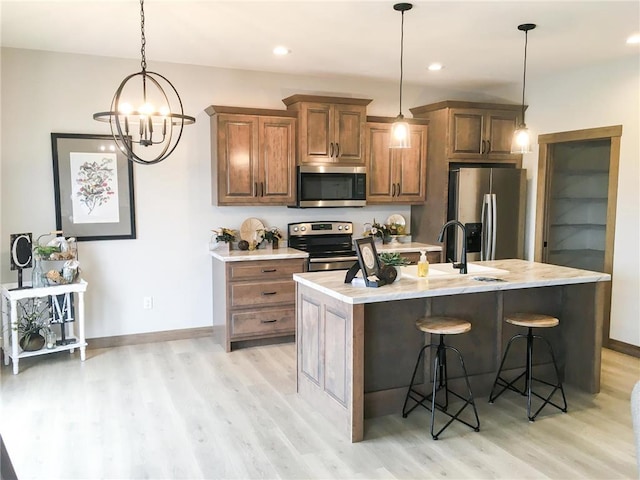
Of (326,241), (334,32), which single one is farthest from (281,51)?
(326,241)

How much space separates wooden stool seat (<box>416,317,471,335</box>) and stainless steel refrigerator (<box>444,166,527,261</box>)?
227 centimetres

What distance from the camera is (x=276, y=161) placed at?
5066 mm

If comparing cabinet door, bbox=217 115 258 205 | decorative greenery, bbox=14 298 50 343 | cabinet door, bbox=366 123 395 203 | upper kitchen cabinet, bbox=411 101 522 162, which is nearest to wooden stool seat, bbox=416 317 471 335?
cabinet door, bbox=217 115 258 205

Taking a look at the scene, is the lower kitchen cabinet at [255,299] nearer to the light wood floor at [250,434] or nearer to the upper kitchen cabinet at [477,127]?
the light wood floor at [250,434]

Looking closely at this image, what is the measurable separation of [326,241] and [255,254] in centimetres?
97

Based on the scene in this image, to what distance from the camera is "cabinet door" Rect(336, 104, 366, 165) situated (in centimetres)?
518

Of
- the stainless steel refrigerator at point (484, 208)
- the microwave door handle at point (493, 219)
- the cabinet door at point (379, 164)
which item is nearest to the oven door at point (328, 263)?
the cabinet door at point (379, 164)

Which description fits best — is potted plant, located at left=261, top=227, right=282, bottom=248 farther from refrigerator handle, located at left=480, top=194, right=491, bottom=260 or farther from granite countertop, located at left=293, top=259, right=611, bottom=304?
refrigerator handle, located at left=480, top=194, right=491, bottom=260

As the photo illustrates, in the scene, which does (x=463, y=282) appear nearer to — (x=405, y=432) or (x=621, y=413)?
(x=405, y=432)

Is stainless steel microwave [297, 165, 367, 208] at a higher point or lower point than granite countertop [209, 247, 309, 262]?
higher

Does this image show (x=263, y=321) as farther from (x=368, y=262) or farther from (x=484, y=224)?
(x=484, y=224)

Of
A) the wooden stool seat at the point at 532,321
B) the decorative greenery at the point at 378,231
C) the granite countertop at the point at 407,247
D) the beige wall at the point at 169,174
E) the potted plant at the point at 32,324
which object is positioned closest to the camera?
the wooden stool seat at the point at 532,321

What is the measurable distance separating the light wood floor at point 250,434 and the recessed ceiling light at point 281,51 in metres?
2.59

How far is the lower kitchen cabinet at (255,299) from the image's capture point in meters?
4.72
